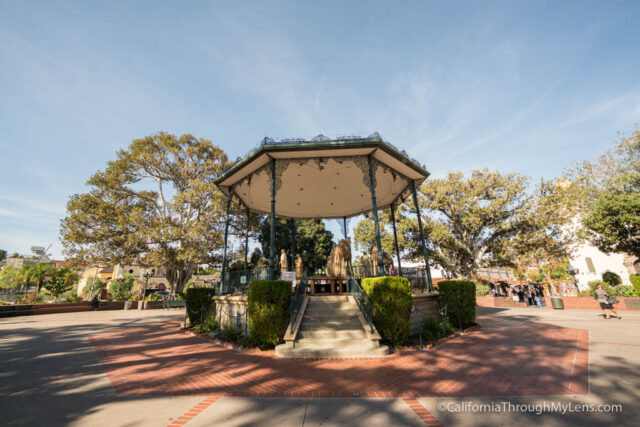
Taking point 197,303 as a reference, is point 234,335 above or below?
below

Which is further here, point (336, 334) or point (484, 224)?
point (484, 224)

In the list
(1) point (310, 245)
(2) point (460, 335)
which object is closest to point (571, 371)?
(2) point (460, 335)

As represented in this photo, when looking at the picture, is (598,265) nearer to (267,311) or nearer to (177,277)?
(267,311)

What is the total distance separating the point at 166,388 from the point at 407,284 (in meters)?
6.67

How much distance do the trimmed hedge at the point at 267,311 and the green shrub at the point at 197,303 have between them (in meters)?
5.25

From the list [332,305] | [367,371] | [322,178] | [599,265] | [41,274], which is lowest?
[367,371]

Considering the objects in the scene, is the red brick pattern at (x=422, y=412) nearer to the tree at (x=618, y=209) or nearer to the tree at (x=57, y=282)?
the tree at (x=618, y=209)

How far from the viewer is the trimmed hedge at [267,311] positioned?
755 cm

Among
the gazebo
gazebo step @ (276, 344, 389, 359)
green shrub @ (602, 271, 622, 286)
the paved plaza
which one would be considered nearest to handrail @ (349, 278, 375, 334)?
gazebo step @ (276, 344, 389, 359)

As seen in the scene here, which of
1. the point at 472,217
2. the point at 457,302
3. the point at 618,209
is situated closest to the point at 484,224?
the point at 472,217

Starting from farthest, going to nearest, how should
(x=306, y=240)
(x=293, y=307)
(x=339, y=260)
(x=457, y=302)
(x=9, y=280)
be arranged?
(x=9, y=280)
(x=306, y=240)
(x=339, y=260)
(x=457, y=302)
(x=293, y=307)

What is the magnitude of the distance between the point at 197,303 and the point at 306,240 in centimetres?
2014

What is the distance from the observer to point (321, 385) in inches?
190

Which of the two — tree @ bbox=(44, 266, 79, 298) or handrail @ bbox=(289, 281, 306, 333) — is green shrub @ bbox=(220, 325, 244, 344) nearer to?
handrail @ bbox=(289, 281, 306, 333)
